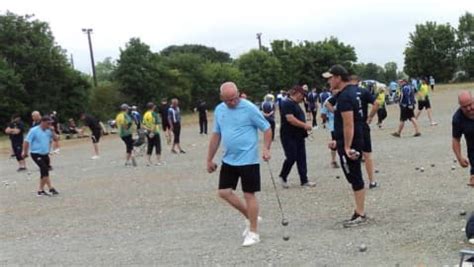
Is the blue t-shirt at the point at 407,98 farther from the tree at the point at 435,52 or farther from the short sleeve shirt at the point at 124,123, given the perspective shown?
the tree at the point at 435,52

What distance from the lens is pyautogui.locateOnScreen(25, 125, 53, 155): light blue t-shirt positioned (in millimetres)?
12805

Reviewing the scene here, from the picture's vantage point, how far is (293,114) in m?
10.9

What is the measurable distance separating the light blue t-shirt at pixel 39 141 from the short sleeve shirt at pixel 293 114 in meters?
4.79

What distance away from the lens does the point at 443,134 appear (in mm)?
18781

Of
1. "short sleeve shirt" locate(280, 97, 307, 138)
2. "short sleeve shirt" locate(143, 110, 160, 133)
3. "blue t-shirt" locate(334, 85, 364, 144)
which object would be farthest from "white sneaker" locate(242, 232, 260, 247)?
"short sleeve shirt" locate(143, 110, 160, 133)

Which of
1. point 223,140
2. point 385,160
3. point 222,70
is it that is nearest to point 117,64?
point 222,70

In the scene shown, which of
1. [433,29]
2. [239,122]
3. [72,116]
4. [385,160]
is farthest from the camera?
[433,29]

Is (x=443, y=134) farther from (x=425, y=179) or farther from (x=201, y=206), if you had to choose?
(x=201, y=206)

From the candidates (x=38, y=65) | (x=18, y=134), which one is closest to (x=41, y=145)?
(x=18, y=134)

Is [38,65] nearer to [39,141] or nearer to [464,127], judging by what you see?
[39,141]

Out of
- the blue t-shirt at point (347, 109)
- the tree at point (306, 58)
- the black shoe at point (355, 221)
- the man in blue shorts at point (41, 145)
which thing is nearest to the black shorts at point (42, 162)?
the man in blue shorts at point (41, 145)

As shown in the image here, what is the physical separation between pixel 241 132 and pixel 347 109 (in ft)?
4.03

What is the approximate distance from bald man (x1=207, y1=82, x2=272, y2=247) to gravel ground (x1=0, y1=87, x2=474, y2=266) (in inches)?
15.8

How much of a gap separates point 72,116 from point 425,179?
4444cm
